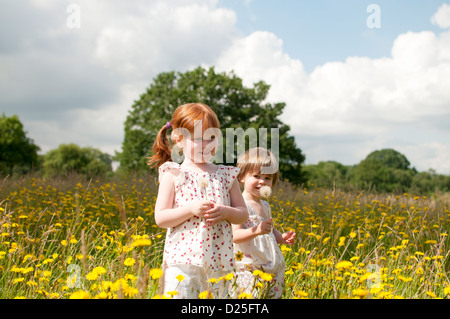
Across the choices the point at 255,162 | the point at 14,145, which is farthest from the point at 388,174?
the point at 255,162

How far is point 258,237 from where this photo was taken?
9.83ft

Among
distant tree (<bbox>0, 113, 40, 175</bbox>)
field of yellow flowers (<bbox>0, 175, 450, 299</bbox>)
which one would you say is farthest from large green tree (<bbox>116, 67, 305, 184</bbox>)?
distant tree (<bbox>0, 113, 40, 175</bbox>)

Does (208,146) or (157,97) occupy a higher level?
(157,97)

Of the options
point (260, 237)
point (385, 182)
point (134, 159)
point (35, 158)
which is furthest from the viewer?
point (385, 182)

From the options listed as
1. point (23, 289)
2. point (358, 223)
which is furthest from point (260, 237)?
point (358, 223)

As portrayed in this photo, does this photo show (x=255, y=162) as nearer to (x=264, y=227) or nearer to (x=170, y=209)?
(x=264, y=227)

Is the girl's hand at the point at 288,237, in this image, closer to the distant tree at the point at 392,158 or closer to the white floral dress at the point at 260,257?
the white floral dress at the point at 260,257

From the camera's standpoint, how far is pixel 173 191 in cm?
253

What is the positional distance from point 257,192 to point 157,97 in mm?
21801

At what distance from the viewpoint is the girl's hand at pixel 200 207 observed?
232 cm

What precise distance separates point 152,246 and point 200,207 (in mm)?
2643

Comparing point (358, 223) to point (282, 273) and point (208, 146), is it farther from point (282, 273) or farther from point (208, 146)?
point (208, 146)

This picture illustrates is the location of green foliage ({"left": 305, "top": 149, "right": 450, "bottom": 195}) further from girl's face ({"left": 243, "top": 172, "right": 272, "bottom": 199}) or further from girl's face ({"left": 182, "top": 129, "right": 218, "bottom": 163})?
girl's face ({"left": 182, "top": 129, "right": 218, "bottom": 163})
